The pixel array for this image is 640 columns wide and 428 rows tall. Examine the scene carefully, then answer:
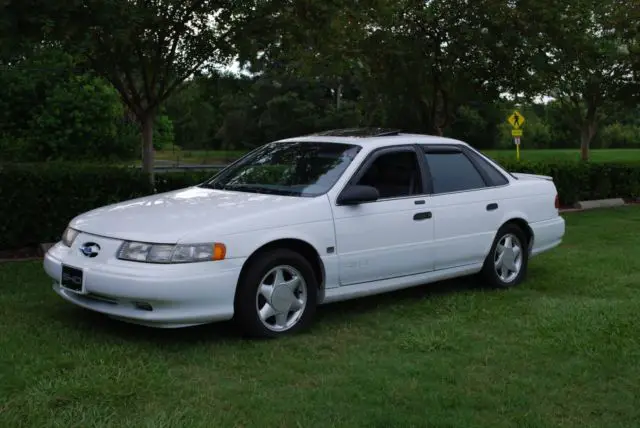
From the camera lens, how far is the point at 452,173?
21.9 ft

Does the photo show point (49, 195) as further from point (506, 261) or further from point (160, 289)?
point (506, 261)

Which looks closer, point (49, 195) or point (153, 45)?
point (49, 195)

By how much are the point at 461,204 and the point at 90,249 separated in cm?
327

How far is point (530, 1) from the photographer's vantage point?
1145 centimetres

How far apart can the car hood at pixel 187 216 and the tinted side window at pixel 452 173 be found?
59.6 inches

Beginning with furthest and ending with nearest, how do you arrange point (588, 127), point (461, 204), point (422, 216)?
1. point (588, 127)
2. point (461, 204)
3. point (422, 216)

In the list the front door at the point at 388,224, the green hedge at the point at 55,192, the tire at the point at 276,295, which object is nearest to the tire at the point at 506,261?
the front door at the point at 388,224

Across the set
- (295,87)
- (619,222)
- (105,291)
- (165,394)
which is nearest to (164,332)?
(105,291)

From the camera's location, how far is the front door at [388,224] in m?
5.64

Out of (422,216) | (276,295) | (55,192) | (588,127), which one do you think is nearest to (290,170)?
(422,216)

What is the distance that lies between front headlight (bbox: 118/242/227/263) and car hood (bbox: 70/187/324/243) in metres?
0.05

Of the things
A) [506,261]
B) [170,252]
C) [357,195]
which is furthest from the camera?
[506,261]

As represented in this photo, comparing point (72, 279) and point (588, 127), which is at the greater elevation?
point (588, 127)

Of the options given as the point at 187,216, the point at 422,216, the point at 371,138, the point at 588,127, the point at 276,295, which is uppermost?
the point at 588,127
